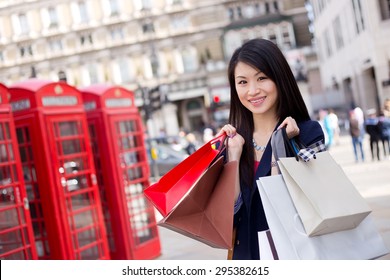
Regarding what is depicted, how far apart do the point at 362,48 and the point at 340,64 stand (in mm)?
889

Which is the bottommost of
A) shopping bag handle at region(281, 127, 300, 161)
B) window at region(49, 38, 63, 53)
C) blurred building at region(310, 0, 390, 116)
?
shopping bag handle at region(281, 127, 300, 161)

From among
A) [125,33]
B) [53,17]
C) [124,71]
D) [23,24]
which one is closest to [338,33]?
[125,33]

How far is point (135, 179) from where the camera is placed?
571 centimetres

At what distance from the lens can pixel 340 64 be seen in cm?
517

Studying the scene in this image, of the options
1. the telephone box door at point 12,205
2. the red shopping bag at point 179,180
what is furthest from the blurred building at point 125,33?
the red shopping bag at point 179,180

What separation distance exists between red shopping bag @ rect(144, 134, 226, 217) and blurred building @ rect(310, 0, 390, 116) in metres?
2.28

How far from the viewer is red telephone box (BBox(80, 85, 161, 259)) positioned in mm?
5410

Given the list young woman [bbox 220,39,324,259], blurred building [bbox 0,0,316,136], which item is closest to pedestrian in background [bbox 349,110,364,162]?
blurred building [bbox 0,0,316,136]

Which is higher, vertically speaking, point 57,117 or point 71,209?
point 57,117

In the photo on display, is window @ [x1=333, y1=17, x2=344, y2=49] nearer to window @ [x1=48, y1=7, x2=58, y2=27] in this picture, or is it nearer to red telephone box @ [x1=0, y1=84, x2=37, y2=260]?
window @ [x1=48, y1=7, x2=58, y2=27]

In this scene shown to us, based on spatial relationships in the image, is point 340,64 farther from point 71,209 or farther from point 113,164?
point 71,209

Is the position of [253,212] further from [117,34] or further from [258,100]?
[117,34]
